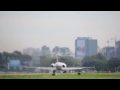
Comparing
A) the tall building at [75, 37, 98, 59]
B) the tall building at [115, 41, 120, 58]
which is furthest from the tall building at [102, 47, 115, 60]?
the tall building at [75, 37, 98, 59]

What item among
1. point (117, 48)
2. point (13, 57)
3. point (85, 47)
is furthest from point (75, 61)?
point (13, 57)

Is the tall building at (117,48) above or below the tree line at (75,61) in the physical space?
above

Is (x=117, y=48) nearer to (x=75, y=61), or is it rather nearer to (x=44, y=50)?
(x=75, y=61)

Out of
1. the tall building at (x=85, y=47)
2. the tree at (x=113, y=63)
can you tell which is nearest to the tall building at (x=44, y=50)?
the tall building at (x=85, y=47)

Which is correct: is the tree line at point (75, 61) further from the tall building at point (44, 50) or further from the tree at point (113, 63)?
the tall building at point (44, 50)

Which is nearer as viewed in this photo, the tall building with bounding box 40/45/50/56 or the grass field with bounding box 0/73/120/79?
the grass field with bounding box 0/73/120/79

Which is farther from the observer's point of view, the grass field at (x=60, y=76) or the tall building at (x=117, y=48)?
the tall building at (x=117, y=48)

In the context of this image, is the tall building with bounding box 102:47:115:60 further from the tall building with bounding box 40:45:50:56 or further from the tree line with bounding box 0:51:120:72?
A: the tall building with bounding box 40:45:50:56

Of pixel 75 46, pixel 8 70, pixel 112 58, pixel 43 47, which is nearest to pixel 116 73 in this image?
pixel 112 58
